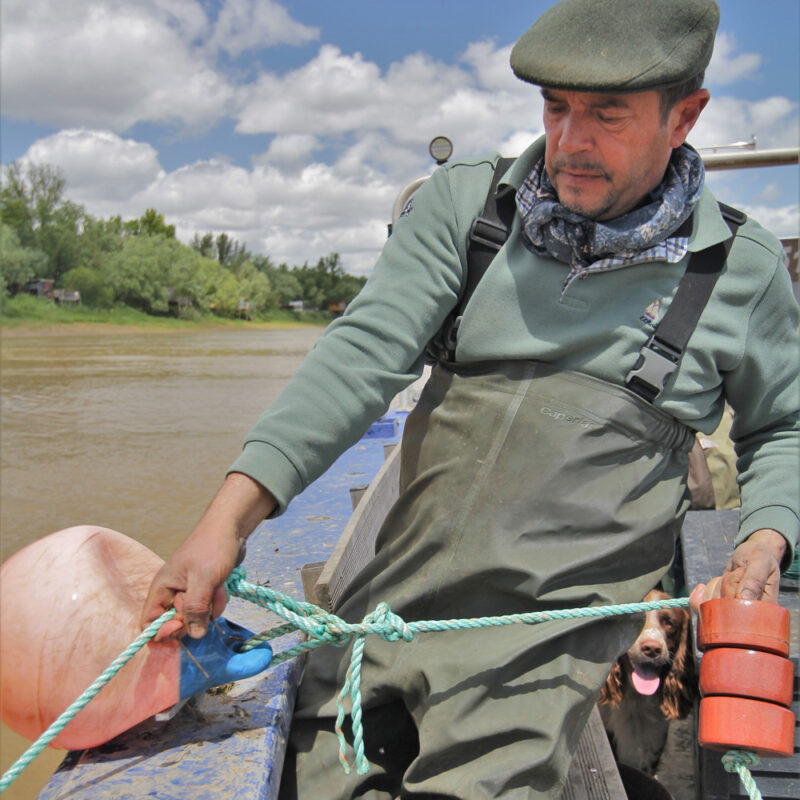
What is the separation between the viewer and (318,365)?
1529 millimetres

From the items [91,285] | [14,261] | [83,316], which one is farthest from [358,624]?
[91,285]

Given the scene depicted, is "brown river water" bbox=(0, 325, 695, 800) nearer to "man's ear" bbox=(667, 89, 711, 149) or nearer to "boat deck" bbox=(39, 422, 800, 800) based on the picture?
"boat deck" bbox=(39, 422, 800, 800)

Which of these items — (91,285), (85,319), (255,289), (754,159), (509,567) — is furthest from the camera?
(255,289)

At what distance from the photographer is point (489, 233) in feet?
5.43

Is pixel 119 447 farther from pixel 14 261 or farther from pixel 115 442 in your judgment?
pixel 14 261

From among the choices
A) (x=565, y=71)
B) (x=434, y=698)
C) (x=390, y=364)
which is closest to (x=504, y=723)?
(x=434, y=698)

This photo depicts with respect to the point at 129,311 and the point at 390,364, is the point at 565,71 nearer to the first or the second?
the point at 390,364

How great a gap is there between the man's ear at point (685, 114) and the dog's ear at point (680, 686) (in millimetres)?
1868

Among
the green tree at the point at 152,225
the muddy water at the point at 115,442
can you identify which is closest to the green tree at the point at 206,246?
the green tree at the point at 152,225

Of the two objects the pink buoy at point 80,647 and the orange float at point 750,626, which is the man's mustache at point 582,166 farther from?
the pink buoy at point 80,647

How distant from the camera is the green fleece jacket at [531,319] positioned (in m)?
1.56

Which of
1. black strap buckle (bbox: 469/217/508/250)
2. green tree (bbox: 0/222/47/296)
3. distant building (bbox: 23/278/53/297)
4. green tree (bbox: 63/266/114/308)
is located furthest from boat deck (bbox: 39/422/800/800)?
green tree (bbox: 63/266/114/308)

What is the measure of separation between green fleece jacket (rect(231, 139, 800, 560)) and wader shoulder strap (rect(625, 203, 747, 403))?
0.06 feet

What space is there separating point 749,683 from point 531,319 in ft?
2.50
